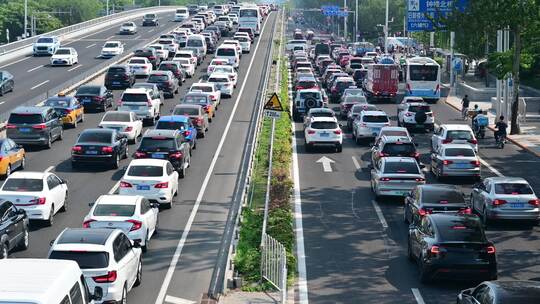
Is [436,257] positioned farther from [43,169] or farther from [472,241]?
[43,169]

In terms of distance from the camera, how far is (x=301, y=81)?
68625mm

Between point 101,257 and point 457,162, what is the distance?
2108 centimetres

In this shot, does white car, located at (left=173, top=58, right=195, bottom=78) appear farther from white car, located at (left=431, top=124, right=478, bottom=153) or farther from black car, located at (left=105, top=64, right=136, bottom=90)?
white car, located at (left=431, top=124, right=478, bottom=153)

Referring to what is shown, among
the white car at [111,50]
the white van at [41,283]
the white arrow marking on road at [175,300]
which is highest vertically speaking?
the white van at [41,283]

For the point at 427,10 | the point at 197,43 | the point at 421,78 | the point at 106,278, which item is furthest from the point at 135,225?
the point at 197,43

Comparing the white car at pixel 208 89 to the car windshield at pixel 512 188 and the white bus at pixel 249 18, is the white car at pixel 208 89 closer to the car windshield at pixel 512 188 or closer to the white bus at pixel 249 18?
the car windshield at pixel 512 188

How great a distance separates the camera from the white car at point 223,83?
6464 centimetres

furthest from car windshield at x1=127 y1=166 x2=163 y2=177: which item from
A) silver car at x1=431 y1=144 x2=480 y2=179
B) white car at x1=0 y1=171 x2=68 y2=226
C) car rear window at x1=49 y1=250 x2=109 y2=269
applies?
car rear window at x1=49 y1=250 x2=109 y2=269

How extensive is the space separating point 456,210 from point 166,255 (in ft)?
27.1

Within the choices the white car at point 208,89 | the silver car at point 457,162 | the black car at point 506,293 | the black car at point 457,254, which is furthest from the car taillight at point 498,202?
the white car at point 208,89

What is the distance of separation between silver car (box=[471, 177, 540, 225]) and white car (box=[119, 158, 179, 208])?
9.68 metres

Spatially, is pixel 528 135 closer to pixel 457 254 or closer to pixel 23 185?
pixel 23 185

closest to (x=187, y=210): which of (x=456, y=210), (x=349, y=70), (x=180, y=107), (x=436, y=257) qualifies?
(x=456, y=210)

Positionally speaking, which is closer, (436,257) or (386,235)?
(436,257)
